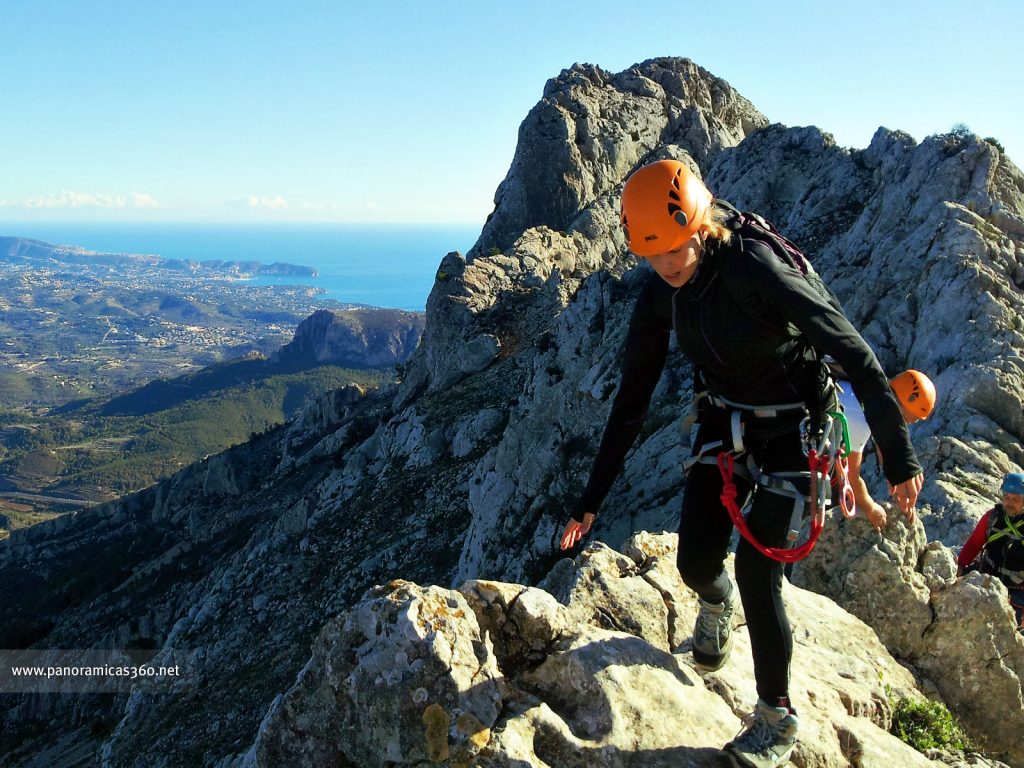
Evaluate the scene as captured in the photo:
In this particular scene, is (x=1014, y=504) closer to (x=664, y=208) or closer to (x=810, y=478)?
(x=810, y=478)

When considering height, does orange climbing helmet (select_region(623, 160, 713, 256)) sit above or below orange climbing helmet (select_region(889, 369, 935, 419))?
above

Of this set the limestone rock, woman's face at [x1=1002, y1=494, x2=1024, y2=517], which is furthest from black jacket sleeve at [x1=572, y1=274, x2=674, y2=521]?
woman's face at [x1=1002, y1=494, x2=1024, y2=517]

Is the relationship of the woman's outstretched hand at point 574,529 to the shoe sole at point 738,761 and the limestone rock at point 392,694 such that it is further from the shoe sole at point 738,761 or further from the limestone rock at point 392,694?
the shoe sole at point 738,761

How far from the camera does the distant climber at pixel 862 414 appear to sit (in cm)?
523

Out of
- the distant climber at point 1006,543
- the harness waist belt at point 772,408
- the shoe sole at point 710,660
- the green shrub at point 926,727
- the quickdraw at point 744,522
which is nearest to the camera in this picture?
the quickdraw at point 744,522

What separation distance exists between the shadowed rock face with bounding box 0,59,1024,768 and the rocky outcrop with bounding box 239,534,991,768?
3 cm

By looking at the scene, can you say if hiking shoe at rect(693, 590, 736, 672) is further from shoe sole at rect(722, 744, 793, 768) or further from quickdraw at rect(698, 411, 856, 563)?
quickdraw at rect(698, 411, 856, 563)

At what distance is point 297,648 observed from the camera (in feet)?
77.6

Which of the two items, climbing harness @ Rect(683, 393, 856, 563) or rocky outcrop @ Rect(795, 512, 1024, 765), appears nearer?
climbing harness @ Rect(683, 393, 856, 563)

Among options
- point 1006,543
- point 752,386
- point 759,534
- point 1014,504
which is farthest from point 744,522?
point 1006,543

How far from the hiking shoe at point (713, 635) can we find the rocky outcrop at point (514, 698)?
0.17 meters

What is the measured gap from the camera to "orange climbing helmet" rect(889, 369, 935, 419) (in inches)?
225

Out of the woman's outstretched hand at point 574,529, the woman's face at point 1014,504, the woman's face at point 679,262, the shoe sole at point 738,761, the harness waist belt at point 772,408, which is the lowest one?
the shoe sole at point 738,761

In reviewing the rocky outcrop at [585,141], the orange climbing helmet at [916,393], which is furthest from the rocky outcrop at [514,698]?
the rocky outcrop at [585,141]
